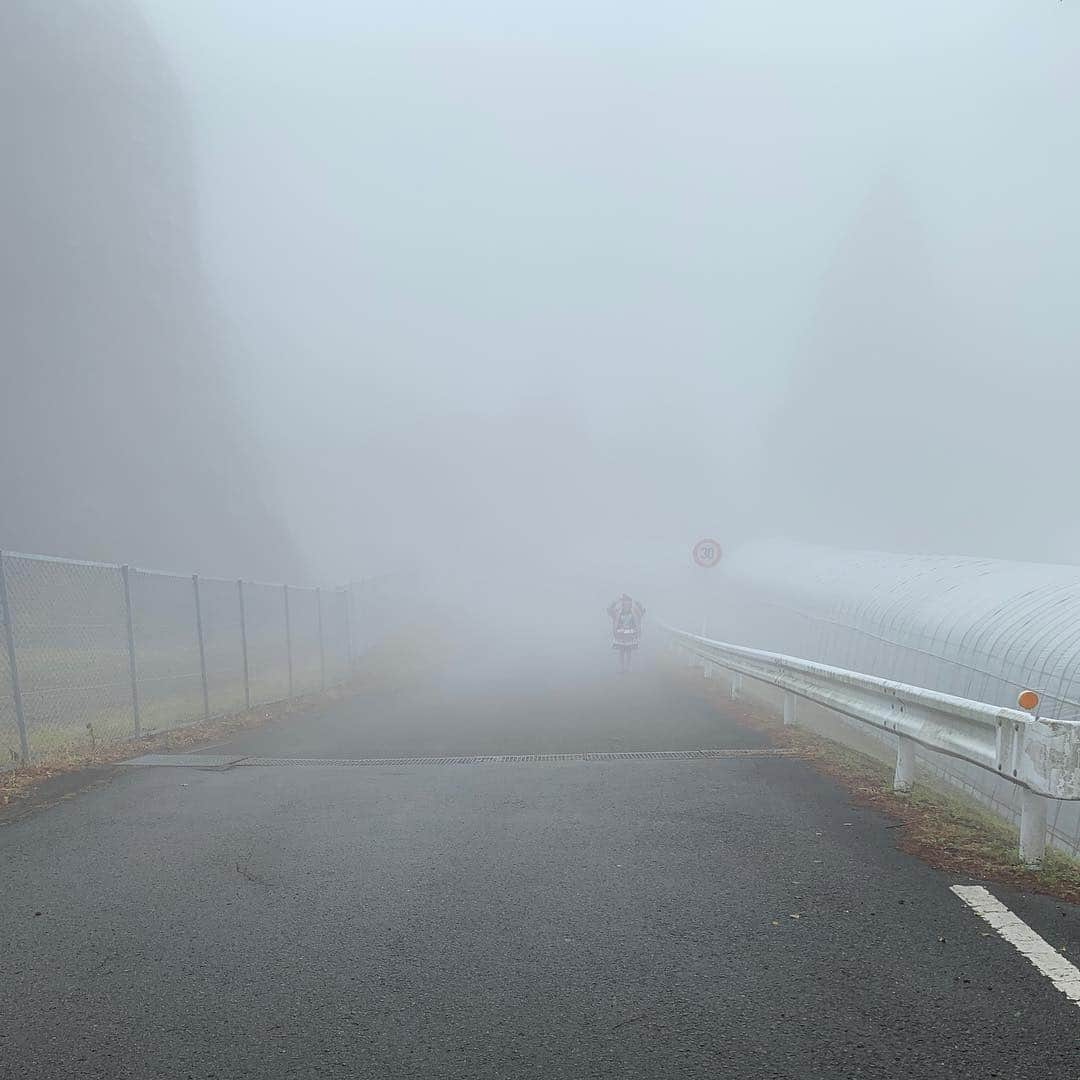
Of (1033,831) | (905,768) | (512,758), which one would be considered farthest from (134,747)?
(1033,831)

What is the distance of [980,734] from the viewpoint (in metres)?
4.84

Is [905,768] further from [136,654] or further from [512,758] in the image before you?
[136,654]

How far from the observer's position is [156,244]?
33.2m

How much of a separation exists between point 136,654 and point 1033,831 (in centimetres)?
1302

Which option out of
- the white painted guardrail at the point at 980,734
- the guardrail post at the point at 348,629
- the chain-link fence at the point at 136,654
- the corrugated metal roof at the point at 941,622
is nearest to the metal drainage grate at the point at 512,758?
the white painted guardrail at the point at 980,734

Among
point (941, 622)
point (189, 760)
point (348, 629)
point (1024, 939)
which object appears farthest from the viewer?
point (348, 629)

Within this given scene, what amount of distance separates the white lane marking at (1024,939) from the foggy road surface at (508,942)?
6 centimetres

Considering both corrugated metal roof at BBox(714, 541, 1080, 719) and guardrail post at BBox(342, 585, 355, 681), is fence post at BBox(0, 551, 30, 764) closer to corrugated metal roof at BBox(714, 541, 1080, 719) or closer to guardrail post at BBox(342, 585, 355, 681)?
corrugated metal roof at BBox(714, 541, 1080, 719)

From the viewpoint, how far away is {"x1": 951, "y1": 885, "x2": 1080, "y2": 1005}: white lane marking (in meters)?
3.19

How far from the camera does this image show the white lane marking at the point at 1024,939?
319 centimetres

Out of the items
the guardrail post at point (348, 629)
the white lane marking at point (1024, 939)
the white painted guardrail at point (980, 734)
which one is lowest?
the guardrail post at point (348, 629)

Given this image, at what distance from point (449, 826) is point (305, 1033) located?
263 centimetres

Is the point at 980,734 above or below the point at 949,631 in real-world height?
above

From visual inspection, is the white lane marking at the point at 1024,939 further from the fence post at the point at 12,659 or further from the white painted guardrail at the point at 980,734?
the fence post at the point at 12,659
